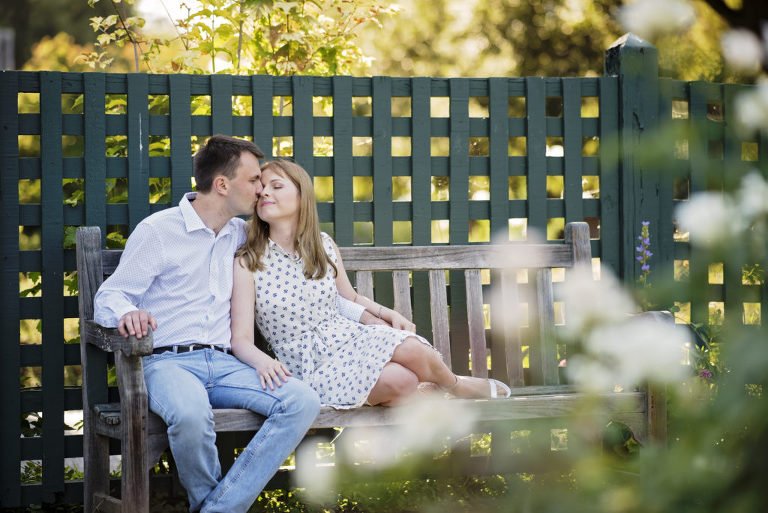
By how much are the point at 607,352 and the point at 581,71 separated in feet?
48.1

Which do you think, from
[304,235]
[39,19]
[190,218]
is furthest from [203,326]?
[39,19]

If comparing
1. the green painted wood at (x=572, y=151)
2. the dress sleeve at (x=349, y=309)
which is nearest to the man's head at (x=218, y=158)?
the dress sleeve at (x=349, y=309)

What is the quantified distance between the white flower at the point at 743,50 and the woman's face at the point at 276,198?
234 cm

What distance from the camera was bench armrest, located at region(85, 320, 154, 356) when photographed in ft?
8.45

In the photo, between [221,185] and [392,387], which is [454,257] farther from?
[221,185]

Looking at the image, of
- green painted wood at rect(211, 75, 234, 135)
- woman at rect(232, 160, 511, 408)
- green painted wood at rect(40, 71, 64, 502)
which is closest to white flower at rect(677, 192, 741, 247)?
woman at rect(232, 160, 511, 408)

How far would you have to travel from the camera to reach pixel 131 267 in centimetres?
296

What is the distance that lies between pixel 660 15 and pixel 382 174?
9.45 ft

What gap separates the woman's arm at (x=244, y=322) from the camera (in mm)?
2947

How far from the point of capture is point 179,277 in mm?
3051

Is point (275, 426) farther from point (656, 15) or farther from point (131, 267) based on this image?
point (656, 15)

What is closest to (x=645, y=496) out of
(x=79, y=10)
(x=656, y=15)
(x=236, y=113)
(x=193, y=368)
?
(x=656, y=15)

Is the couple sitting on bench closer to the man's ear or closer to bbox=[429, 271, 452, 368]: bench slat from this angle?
the man's ear

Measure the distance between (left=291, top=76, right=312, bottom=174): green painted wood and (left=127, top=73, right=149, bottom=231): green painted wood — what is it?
2.07 ft
